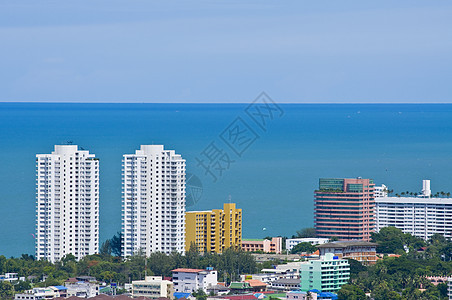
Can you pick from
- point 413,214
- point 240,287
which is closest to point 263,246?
point 240,287

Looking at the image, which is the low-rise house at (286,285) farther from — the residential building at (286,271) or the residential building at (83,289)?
the residential building at (83,289)

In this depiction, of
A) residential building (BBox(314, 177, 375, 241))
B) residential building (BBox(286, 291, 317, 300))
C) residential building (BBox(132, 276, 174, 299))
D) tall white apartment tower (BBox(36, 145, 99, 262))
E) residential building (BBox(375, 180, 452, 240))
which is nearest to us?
residential building (BBox(286, 291, 317, 300))

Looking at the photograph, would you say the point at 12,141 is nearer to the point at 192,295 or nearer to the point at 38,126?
the point at 38,126

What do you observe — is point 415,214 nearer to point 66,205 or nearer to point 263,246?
point 263,246

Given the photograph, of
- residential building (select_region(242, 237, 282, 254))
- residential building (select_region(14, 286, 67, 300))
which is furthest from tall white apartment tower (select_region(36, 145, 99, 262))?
residential building (select_region(14, 286, 67, 300))

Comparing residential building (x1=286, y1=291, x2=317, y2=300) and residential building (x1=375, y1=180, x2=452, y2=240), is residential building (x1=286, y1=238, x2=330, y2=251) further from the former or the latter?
residential building (x1=286, y1=291, x2=317, y2=300)

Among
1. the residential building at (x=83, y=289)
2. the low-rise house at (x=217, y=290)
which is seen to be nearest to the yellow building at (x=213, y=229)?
the low-rise house at (x=217, y=290)

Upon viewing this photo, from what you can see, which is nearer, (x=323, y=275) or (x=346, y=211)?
(x=323, y=275)
